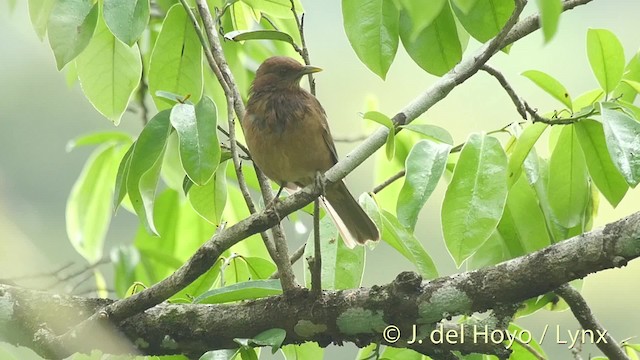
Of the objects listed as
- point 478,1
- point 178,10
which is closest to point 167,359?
point 178,10

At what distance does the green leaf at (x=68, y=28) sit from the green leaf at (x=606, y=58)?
4.38 ft

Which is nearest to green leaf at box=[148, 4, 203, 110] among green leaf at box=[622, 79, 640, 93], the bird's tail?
the bird's tail

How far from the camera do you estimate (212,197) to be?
104 inches

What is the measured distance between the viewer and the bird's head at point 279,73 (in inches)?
144

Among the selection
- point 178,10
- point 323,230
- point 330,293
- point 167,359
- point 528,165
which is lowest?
point 167,359

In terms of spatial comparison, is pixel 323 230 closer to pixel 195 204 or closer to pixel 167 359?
pixel 195 204

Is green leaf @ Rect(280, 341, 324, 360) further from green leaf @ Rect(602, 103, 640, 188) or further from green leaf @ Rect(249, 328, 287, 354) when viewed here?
green leaf @ Rect(602, 103, 640, 188)

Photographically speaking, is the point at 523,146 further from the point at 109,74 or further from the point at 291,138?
the point at 291,138

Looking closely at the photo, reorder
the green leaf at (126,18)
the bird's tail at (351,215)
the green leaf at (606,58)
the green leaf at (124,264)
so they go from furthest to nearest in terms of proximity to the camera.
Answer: the bird's tail at (351,215) < the green leaf at (124,264) < the green leaf at (606,58) < the green leaf at (126,18)

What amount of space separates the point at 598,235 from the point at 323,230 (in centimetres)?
87

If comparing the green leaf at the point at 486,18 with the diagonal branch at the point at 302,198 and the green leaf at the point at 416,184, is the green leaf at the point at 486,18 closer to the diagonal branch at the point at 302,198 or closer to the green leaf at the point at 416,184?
the diagonal branch at the point at 302,198

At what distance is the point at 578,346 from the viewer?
2.60 meters

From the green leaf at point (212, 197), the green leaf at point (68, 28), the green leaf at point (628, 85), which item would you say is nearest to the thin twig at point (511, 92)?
the green leaf at point (628, 85)

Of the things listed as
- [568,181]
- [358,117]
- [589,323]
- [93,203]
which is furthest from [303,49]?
[358,117]
